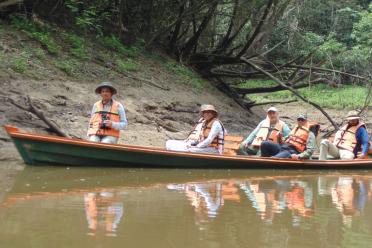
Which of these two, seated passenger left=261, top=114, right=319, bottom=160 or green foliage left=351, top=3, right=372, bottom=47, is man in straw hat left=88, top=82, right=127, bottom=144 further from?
green foliage left=351, top=3, right=372, bottom=47

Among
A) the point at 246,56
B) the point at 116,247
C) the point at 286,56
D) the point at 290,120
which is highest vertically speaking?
the point at 286,56

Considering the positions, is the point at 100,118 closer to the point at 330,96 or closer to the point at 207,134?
the point at 207,134

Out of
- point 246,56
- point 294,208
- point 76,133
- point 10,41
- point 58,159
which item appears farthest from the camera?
point 246,56

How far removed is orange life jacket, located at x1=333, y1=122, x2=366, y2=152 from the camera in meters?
9.85

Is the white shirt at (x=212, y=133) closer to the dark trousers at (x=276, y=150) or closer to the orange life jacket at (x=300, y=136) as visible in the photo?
the dark trousers at (x=276, y=150)

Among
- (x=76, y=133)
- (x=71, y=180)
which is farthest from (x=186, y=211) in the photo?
(x=76, y=133)

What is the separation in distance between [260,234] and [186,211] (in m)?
A: 1.02

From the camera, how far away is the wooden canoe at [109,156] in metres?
8.16

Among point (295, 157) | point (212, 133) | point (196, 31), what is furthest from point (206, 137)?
point (196, 31)

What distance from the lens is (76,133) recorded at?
9.89 m

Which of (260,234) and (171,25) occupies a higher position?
(171,25)

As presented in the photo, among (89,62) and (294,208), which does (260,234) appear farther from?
(89,62)

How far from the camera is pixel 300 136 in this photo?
31.1 feet

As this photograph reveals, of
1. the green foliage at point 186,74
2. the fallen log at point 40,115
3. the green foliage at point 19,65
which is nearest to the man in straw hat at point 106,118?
the fallen log at point 40,115
